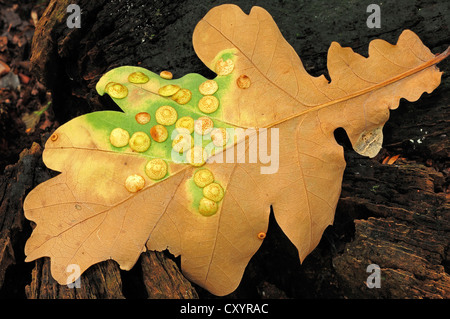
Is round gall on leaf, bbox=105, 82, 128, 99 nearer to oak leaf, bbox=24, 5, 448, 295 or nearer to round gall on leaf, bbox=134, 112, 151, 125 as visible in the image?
oak leaf, bbox=24, 5, 448, 295

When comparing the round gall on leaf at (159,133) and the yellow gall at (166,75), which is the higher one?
the yellow gall at (166,75)

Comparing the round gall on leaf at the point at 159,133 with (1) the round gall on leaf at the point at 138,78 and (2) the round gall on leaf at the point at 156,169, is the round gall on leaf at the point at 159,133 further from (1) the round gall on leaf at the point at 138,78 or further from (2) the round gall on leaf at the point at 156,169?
(1) the round gall on leaf at the point at 138,78

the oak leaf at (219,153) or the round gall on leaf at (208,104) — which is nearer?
the oak leaf at (219,153)

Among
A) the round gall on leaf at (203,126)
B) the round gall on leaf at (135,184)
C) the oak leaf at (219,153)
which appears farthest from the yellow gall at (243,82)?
the round gall on leaf at (135,184)

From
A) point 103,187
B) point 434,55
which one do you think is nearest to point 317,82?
point 434,55

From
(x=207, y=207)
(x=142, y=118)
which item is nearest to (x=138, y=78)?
(x=142, y=118)

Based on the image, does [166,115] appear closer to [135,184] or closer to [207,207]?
[135,184]

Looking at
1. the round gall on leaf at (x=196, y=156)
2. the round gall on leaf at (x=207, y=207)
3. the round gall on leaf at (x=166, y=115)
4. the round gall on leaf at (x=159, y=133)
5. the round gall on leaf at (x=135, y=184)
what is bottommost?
Result: the round gall on leaf at (x=207, y=207)

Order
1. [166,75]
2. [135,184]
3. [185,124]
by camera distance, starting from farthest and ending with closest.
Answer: [166,75] → [185,124] → [135,184]
